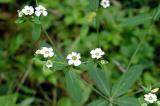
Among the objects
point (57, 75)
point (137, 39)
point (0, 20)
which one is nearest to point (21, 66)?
point (57, 75)

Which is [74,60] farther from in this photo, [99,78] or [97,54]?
[99,78]

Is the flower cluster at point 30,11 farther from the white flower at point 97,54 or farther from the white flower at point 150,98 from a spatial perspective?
the white flower at point 150,98

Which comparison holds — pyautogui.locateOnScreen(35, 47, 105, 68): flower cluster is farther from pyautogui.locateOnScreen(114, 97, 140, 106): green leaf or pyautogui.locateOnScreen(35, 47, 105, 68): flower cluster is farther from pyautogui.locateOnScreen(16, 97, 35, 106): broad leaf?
pyautogui.locateOnScreen(16, 97, 35, 106): broad leaf

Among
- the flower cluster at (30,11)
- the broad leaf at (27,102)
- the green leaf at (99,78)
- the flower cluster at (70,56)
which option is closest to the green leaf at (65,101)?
the broad leaf at (27,102)

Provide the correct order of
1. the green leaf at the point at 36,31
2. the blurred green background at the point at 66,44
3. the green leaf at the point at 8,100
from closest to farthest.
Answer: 1. the green leaf at the point at 36,31
2. the green leaf at the point at 8,100
3. the blurred green background at the point at 66,44

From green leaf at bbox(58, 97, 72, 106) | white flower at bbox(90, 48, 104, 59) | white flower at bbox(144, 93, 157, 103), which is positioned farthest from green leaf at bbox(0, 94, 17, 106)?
white flower at bbox(144, 93, 157, 103)
